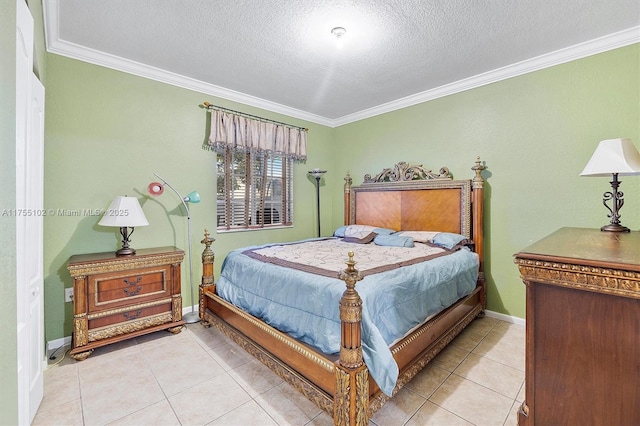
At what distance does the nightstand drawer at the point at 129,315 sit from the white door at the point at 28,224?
52 centimetres

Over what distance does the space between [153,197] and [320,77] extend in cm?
226

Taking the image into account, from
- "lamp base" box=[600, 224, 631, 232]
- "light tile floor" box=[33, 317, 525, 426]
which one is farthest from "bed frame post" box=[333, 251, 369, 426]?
"lamp base" box=[600, 224, 631, 232]

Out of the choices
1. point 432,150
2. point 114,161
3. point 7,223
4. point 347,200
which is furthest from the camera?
point 347,200

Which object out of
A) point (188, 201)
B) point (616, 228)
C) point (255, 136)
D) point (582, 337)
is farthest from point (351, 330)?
point (255, 136)

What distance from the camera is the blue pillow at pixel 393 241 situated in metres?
3.26

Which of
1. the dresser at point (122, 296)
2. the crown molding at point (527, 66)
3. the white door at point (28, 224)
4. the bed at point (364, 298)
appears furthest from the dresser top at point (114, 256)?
the crown molding at point (527, 66)

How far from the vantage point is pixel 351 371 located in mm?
1534

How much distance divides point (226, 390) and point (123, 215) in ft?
5.68

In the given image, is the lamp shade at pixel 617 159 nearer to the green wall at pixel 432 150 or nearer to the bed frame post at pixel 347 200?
the green wall at pixel 432 150

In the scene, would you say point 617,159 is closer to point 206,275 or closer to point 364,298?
point 364,298

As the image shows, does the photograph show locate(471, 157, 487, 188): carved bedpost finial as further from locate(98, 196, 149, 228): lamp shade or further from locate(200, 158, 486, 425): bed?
locate(98, 196, 149, 228): lamp shade

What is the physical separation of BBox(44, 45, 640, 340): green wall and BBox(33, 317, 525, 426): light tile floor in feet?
2.78

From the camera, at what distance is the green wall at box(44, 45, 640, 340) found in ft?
8.57

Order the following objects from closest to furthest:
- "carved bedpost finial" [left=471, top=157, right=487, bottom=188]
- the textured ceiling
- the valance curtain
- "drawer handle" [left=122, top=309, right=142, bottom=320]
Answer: the textured ceiling < "drawer handle" [left=122, top=309, right=142, bottom=320] < "carved bedpost finial" [left=471, top=157, right=487, bottom=188] < the valance curtain
